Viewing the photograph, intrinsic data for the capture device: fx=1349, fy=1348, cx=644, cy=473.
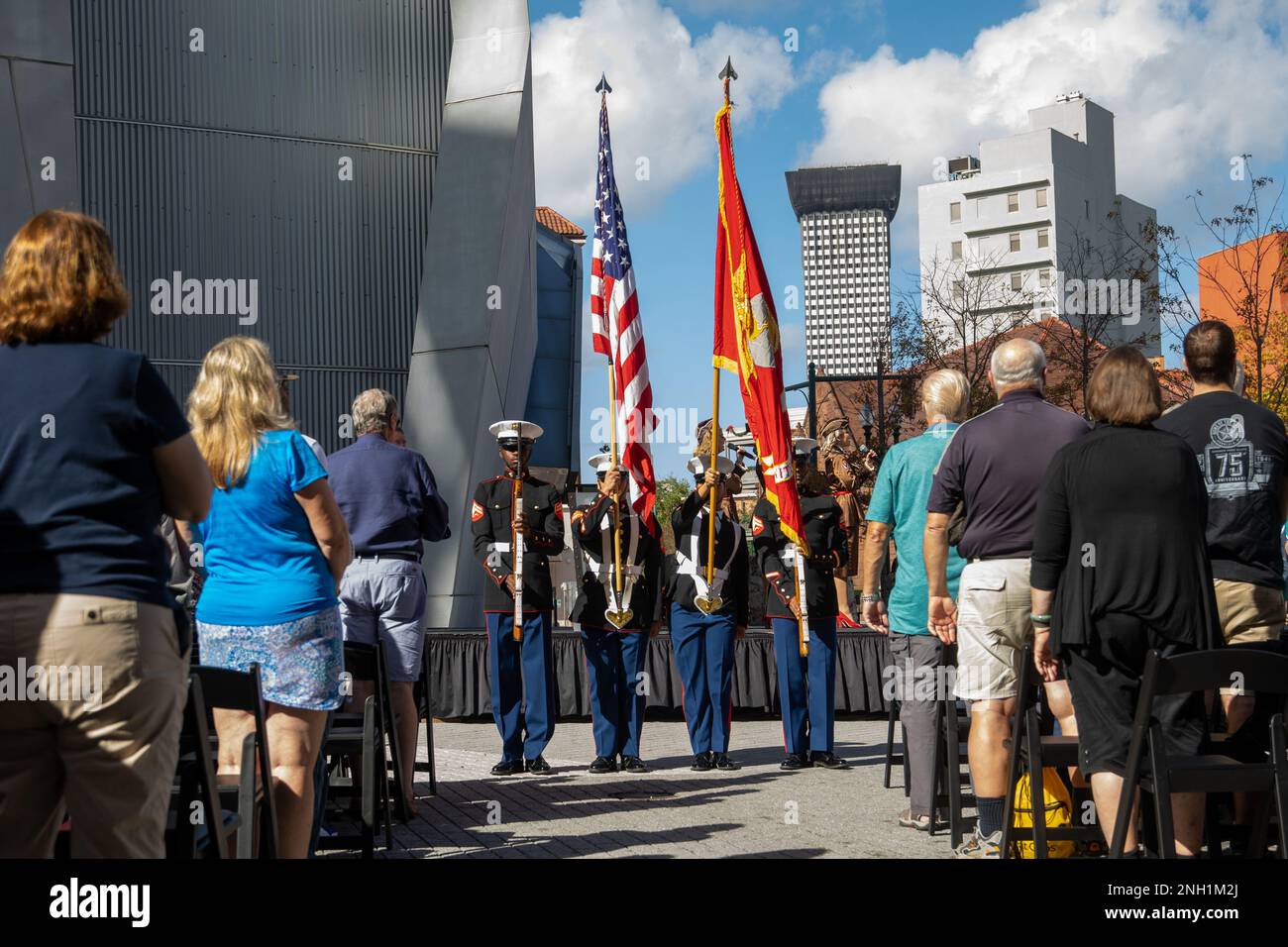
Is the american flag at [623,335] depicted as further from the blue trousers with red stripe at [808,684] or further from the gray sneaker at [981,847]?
the gray sneaker at [981,847]

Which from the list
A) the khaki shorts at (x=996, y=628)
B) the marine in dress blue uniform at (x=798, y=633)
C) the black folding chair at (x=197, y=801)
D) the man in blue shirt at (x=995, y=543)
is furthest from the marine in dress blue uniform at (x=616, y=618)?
the black folding chair at (x=197, y=801)

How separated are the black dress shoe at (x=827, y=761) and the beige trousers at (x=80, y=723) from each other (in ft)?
24.1

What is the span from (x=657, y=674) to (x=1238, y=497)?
28.4ft

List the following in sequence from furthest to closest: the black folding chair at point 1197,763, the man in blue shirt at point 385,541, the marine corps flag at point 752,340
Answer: the marine corps flag at point 752,340 < the man in blue shirt at point 385,541 < the black folding chair at point 1197,763

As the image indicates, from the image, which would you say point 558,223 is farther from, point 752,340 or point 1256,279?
point 752,340

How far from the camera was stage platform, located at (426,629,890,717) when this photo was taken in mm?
14009

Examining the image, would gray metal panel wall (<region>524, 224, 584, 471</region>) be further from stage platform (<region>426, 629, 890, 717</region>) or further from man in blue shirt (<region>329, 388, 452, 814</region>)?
man in blue shirt (<region>329, 388, 452, 814</region>)

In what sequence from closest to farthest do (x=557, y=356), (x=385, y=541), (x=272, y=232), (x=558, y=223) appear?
1. (x=385, y=541)
2. (x=272, y=232)
3. (x=557, y=356)
4. (x=558, y=223)

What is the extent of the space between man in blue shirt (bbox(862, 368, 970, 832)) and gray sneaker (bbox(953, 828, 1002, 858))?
2.00ft

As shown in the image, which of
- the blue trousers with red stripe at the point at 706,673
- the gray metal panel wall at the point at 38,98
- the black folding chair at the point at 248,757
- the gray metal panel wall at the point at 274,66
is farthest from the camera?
A: the gray metal panel wall at the point at 274,66

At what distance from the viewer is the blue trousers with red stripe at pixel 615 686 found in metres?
10.2

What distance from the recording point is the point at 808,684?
33.8ft

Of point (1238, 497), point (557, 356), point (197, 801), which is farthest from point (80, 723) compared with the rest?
point (557, 356)
